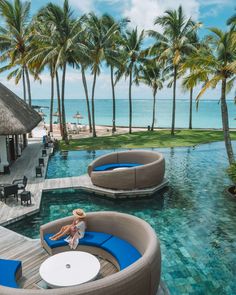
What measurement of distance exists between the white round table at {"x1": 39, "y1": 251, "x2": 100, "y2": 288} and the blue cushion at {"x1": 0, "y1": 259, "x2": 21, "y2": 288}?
633mm

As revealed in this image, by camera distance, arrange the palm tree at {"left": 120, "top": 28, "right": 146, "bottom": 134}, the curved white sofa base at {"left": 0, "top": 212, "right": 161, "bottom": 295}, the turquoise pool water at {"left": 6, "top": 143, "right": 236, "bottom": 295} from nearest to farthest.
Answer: the curved white sofa base at {"left": 0, "top": 212, "right": 161, "bottom": 295}
the turquoise pool water at {"left": 6, "top": 143, "right": 236, "bottom": 295}
the palm tree at {"left": 120, "top": 28, "right": 146, "bottom": 134}

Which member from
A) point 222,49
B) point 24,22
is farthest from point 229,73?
point 24,22

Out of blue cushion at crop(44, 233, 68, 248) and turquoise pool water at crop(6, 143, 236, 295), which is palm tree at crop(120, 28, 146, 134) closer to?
turquoise pool water at crop(6, 143, 236, 295)

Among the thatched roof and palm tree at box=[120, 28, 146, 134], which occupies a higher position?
palm tree at box=[120, 28, 146, 134]

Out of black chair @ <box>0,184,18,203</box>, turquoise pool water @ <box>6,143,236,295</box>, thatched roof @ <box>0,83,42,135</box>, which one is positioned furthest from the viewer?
thatched roof @ <box>0,83,42,135</box>

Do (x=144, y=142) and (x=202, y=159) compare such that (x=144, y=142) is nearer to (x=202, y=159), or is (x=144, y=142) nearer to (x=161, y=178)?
(x=202, y=159)

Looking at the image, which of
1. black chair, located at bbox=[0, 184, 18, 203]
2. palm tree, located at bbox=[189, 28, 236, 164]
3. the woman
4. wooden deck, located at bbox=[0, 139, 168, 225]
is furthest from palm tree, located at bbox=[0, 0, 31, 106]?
the woman

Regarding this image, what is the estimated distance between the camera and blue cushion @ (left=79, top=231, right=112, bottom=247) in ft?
25.9

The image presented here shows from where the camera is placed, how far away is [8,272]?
6574mm

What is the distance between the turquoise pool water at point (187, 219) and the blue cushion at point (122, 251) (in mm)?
1272

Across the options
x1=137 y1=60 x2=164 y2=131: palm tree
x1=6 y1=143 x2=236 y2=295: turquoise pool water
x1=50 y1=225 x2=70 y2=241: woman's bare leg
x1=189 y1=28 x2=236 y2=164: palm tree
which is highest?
x1=137 y1=60 x2=164 y2=131: palm tree

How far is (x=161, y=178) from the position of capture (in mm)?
14977

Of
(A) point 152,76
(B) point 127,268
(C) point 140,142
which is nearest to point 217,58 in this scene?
(B) point 127,268

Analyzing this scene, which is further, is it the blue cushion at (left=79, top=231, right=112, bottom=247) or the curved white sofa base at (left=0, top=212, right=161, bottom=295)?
the blue cushion at (left=79, top=231, right=112, bottom=247)
